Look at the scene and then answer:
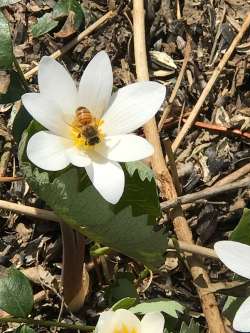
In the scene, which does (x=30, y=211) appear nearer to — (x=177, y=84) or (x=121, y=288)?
(x=121, y=288)

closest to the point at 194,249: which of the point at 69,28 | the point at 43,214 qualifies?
the point at 43,214

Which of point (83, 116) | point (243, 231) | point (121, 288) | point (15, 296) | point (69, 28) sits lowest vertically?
point (121, 288)

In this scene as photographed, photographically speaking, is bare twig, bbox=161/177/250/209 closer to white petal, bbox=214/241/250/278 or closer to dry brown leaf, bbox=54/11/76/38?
white petal, bbox=214/241/250/278

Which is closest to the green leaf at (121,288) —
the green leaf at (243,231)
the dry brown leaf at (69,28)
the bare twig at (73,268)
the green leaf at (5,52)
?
the bare twig at (73,268)

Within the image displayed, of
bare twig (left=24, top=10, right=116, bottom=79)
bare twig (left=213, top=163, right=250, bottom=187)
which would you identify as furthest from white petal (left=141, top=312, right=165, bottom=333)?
bare twig (left=24, top=10, right=116, bottom=79)

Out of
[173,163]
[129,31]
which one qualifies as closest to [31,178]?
[173,163]

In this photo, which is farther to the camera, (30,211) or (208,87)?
(208,87)

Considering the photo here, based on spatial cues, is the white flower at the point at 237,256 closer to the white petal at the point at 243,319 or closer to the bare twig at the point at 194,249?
the white petal at the point at 243,319
